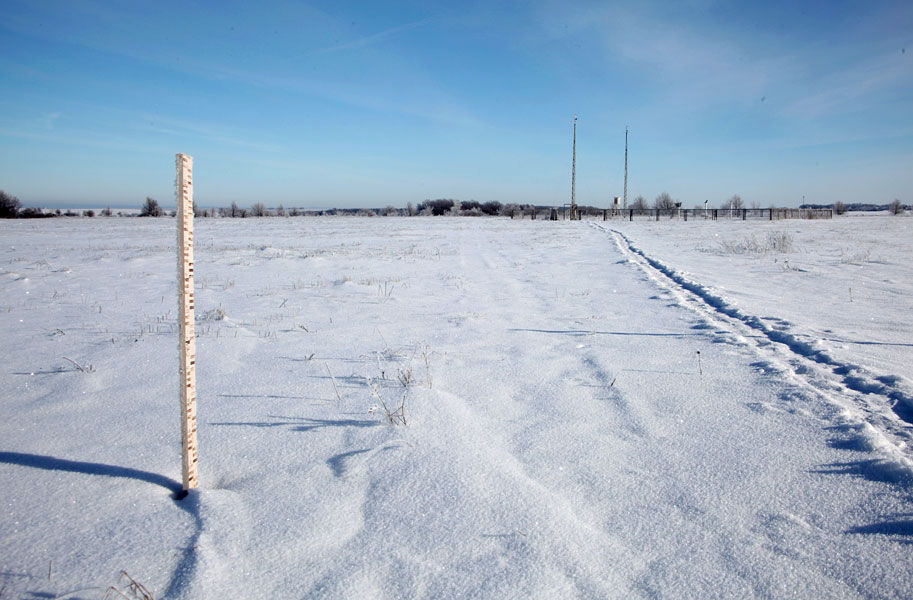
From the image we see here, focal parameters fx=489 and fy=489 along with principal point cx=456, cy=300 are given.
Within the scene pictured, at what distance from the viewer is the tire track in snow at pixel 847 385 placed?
2.65 meters

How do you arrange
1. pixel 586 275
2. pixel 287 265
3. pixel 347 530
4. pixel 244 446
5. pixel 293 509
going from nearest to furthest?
pixel 347 530, pixel 293 509, pixel 244 446, pixel 586 275, pixel 287 265

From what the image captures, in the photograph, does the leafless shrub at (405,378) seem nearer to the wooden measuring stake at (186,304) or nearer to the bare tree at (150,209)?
the wooden measuring stake at (186,304)

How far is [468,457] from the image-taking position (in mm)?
2592

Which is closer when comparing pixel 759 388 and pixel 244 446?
pixel 244 446

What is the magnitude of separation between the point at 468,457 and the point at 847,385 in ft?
9.42

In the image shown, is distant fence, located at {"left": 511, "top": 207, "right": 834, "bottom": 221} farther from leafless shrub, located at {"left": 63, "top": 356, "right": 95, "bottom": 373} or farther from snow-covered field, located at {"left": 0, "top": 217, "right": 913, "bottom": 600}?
leafless shrub, located at {"left": 63, "top": 356, "right": 95, "bottom": 373}

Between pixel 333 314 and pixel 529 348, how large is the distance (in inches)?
111

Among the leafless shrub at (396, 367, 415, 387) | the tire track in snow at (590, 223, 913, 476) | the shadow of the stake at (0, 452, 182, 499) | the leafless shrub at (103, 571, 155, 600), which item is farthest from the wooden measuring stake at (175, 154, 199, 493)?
the tire track in snow at (590, 223, 913, 476)

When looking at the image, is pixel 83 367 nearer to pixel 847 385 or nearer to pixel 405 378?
pixel 405 378

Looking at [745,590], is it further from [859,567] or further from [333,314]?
[333,314]

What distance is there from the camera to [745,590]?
1.67 m

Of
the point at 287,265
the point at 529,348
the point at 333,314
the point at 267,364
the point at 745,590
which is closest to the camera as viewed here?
the point at 745,590

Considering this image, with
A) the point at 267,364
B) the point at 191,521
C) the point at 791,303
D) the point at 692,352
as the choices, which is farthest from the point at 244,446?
the point at 791,303

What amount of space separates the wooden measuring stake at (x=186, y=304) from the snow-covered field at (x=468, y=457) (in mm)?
258
